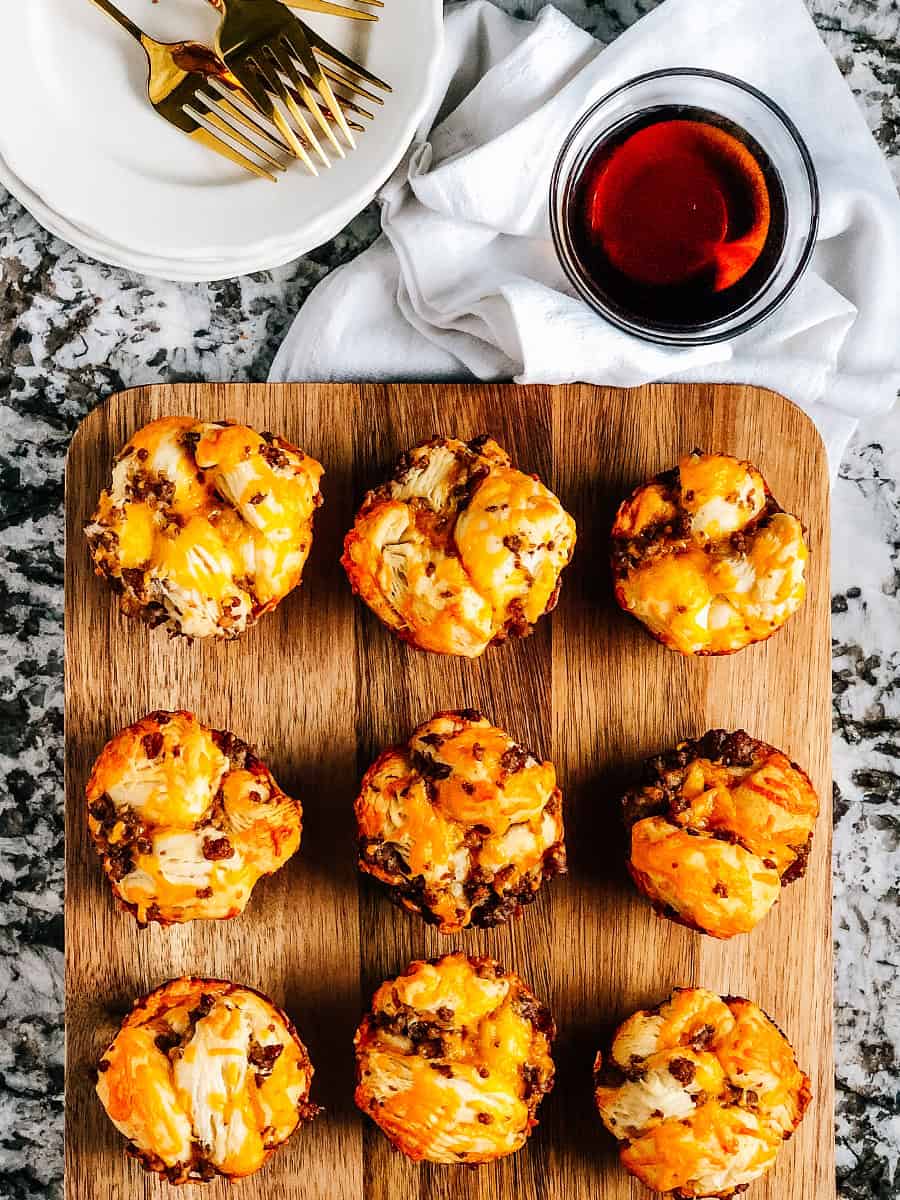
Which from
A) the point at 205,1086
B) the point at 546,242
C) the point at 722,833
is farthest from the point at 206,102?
the point at 205,1086

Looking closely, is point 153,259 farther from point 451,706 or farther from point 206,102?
point 451,706

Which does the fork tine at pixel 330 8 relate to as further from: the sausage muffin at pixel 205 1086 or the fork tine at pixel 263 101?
the sausage muffin at pixel 205 1086

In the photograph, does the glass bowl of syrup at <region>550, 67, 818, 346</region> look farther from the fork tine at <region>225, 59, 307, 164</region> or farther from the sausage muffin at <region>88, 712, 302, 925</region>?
the sausage muffin at <region>88, 712, 302, 925</region>

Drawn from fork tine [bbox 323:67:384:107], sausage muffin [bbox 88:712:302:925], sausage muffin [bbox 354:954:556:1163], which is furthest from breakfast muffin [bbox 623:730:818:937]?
fork tine [bbox 323:67:384:107]

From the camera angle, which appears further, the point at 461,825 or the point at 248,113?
the point at 248,113

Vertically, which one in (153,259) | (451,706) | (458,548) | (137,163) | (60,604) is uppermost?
(137,163)

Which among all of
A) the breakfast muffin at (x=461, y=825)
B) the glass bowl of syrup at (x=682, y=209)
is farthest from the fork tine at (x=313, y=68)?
the breakfast muffin at (x=461, y=825)
